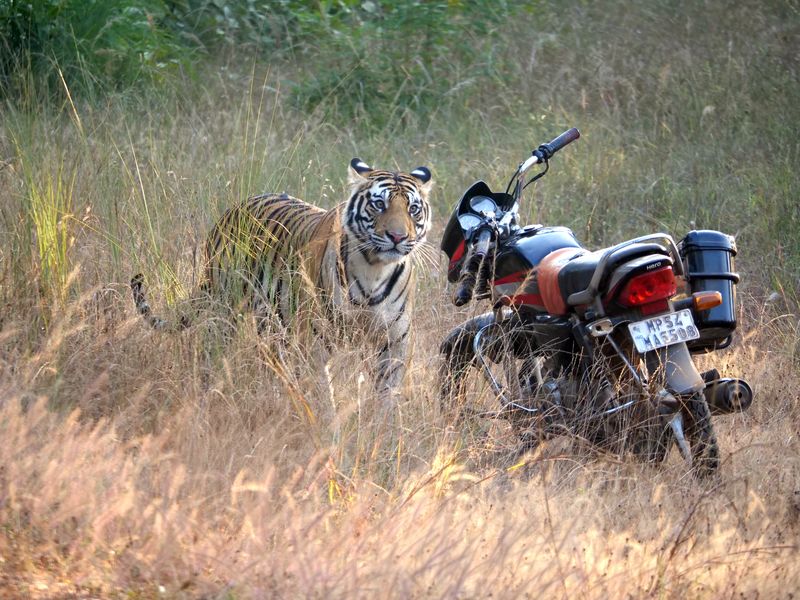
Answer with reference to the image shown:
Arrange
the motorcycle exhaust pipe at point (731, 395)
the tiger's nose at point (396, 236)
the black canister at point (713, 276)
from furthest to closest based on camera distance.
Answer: the tiger's nose at point (396, 236) → the black canister at point (713, 276) → the motorcycle exhaust pipe at point (731, 395)

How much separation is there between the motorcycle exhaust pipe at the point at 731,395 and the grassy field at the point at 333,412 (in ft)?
0.51

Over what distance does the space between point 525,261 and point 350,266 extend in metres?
1.00

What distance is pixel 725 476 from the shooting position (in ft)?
13.0

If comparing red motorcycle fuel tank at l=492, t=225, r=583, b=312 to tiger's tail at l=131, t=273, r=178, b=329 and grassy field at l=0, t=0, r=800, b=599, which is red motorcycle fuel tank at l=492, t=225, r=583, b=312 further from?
tiger's tail at l=131, t=273, r=178, b=329

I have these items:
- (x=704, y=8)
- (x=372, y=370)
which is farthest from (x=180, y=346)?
(x=704, y=8)

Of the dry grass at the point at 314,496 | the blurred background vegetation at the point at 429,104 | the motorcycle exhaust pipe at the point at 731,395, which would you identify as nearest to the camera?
the dry grass at the point at 314,496

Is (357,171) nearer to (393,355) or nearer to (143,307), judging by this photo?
(393,355)

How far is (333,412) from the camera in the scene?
3928 mm

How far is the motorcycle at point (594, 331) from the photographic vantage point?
3.67 metres

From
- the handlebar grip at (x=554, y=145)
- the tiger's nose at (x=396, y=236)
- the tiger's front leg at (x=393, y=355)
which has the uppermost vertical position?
the handlebar grip at (x=554, y=145)

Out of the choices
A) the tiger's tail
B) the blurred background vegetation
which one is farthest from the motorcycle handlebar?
the blurred background vegetation

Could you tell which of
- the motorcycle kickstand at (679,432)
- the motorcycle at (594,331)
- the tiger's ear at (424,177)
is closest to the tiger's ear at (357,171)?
the tiger's ear at (424,177)

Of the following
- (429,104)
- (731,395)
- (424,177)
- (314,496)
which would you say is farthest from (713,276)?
(429,104)

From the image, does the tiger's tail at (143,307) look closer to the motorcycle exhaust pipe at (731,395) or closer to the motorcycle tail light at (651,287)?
the motorcycle tail light at (651,287)
